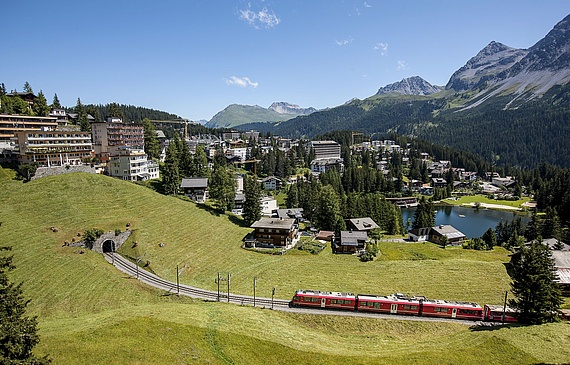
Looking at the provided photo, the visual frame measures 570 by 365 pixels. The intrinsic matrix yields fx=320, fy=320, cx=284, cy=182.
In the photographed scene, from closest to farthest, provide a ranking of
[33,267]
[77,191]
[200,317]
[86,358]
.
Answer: [86,358], [200,317], [33,267], [77,191]

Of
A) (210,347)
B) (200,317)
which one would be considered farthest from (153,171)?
(210,347)

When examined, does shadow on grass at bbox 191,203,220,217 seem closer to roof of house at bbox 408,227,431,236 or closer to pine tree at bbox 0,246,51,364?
roof of house at bbox 408,227,431,236

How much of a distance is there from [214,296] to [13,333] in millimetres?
27221

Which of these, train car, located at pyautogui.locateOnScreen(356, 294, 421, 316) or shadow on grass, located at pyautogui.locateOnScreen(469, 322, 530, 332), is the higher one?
train car, located at pyautogui.locateOnScreen(356, 294, 421, 316)

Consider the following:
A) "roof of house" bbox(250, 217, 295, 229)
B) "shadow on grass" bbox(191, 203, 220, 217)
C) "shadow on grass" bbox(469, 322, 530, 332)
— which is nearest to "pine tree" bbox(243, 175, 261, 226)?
"shadow on grass" bbox(191, 203, 220, 217)

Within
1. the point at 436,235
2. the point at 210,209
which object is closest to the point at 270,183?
the point at 210,209

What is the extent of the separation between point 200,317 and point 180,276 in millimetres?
16596

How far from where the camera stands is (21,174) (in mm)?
67062

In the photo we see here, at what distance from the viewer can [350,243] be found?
68562mm

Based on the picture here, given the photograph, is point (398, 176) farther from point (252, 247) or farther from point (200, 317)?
point (200, 317)

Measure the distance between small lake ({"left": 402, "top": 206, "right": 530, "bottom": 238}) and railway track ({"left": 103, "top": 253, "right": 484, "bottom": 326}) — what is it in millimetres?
79697

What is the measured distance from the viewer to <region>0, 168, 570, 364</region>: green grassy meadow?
1158 inches

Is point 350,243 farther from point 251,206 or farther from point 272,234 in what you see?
point 251,206

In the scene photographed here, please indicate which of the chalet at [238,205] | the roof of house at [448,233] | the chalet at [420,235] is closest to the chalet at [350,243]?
the chalet at [420,235]
